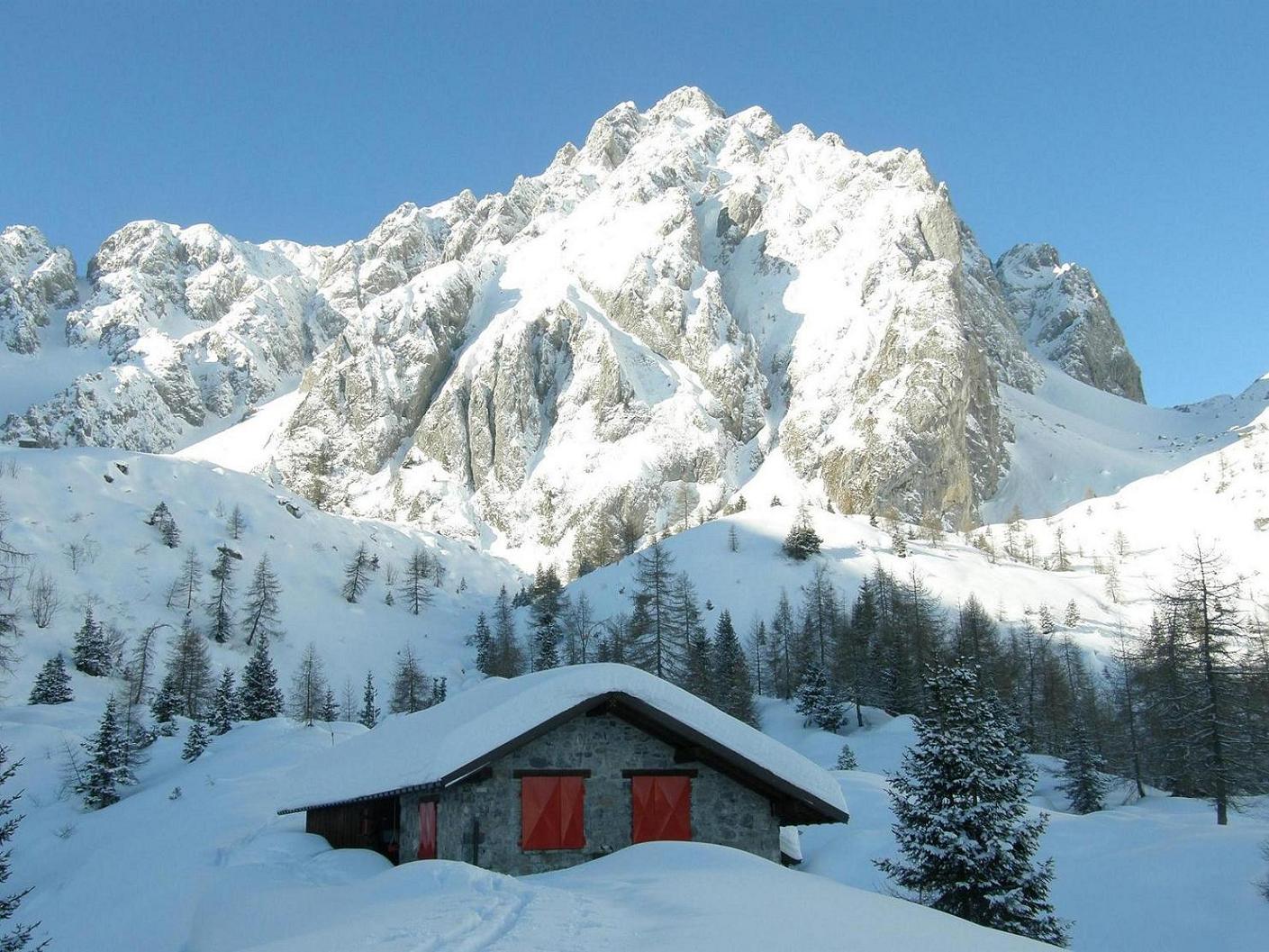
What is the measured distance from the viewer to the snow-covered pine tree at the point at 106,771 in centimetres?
3334

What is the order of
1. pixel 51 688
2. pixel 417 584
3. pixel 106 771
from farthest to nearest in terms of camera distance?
1. pixel 417 584
2. pixel 51 688
3. pixel 106 771

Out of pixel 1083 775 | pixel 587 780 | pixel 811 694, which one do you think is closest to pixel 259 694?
pixel 811 694

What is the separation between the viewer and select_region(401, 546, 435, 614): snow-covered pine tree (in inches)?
4114

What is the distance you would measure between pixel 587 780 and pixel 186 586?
79091mm

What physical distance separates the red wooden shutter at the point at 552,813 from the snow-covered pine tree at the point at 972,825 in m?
5.45

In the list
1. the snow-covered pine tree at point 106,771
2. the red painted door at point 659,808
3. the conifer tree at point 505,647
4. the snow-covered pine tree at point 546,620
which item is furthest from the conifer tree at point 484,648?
the red painted door at point 659,808

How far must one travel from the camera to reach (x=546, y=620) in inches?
3307

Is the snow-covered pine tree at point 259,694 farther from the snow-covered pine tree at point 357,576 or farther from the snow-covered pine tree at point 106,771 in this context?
the snow-covered pine tree at point 357,576

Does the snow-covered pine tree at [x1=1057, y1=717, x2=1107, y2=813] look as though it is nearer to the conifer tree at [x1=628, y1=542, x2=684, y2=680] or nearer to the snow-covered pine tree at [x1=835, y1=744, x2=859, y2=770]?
the snow-covered pine tree at [x1=835, y1=744, x2=859, y2=770]

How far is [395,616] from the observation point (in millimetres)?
99625

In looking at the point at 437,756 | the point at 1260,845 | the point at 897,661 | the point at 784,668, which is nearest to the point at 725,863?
the point at 437,756

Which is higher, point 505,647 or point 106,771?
point 505,647

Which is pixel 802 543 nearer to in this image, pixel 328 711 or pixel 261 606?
pixel 328 711

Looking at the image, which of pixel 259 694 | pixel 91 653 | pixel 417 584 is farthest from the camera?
pixel 417 584
